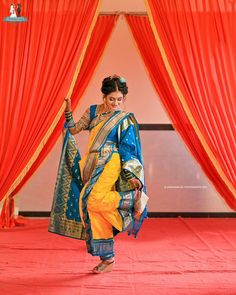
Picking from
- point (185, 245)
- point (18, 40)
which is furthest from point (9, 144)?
point (185, 245)

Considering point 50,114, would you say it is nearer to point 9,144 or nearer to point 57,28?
point 9,144

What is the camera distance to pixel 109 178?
113 inches

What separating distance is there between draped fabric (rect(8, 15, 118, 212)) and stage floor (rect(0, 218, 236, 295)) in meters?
0.61

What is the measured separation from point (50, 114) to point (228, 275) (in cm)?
173

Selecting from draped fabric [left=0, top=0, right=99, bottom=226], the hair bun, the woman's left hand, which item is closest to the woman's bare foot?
the woman's left hand

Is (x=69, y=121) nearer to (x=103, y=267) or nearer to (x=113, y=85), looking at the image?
(x=113, y=85)

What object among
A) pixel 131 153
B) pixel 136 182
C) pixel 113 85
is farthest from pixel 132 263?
pixel 113 85

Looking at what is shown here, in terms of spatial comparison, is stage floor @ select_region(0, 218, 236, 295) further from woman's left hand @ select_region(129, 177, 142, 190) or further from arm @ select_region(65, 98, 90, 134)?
arm @ select_region(65, 98, 90, 134)

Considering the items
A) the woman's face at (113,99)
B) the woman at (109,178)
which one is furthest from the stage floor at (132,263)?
the woman's face at (113,99)

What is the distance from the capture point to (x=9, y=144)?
387 cm

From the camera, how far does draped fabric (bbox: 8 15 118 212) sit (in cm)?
416

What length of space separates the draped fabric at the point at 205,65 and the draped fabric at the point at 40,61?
0.57 meters

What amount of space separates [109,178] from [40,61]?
133 centimetres

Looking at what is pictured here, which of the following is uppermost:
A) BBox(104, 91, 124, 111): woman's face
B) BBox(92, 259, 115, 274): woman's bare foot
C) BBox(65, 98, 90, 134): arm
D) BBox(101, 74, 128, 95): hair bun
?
BBox(101, 74, 128, 95): hair bun
